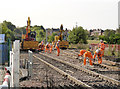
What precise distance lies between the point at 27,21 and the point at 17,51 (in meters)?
23.4

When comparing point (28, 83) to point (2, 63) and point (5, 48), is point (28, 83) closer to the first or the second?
point (2, 63)

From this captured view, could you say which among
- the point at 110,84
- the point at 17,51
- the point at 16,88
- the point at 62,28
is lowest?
the point at 110,84

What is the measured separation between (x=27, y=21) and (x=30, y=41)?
3245 mm

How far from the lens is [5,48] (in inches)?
488

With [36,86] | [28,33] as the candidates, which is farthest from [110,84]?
[28,33]

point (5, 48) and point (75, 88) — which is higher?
point (5, 48)

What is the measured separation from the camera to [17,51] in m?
4.71

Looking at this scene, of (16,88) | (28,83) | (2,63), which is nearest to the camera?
(16,88)

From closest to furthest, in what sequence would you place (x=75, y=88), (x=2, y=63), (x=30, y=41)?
1. (x=75, y=88)
2. (x=2, y=63)
3. (x=30, y=41)

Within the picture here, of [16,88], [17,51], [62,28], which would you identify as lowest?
[16,88]

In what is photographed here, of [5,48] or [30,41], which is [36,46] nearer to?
[30,41]

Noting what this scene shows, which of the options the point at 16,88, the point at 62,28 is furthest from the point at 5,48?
the point at 62,28

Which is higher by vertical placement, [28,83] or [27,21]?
[27,21]

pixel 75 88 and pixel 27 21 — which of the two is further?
pixel 27 21
